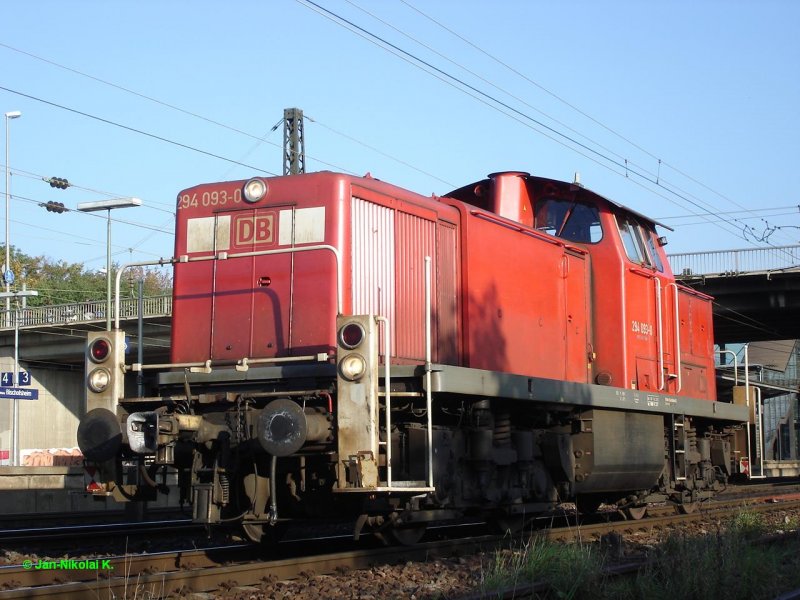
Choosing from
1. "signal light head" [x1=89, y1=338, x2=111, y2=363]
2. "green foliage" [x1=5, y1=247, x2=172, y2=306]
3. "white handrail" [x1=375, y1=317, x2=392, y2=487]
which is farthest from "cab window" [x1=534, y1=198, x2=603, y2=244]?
"green foliage" [x1=5, y1=247, x2=172, y2=306]

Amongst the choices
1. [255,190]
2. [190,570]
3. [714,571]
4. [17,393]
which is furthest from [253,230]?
[17,393]

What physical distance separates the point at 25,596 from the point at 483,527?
670 cm

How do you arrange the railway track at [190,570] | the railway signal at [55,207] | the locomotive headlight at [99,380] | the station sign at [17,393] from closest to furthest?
the railway track at [190,570] → the locomotive headlight at [99,380] → the station sign at [17,393] → the railway signal at [55,207]

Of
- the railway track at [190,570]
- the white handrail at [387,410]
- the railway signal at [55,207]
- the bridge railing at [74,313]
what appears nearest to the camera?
the railway track at [190,570]

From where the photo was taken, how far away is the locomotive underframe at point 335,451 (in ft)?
25.9

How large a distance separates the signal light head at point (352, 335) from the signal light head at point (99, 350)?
245 cm

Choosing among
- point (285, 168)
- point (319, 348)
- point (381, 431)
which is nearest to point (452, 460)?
point (381, 431)

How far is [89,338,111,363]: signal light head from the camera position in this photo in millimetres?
8781

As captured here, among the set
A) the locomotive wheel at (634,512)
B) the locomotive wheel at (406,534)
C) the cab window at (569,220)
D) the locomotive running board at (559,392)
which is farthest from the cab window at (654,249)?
the locomotive wheel at (406,534)

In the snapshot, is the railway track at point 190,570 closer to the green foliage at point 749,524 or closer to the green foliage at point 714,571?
the green foliage at point 714,571

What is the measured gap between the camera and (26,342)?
4059cm

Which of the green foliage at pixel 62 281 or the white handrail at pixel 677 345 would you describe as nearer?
the white handrail at pixel 677 345

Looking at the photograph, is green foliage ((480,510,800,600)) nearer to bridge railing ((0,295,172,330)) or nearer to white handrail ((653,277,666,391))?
white handrail ((653,277,666,391))

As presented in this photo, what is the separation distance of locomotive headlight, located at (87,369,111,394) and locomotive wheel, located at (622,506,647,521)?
7785 mm
